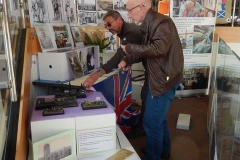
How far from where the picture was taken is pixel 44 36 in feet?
7.47

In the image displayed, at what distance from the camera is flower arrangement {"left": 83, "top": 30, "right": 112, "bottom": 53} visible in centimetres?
287

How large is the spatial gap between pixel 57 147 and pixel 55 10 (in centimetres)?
170

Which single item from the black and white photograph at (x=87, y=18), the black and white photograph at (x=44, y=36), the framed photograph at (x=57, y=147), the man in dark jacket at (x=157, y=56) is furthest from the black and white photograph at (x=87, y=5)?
the framed photograph at (x=57, y=147)

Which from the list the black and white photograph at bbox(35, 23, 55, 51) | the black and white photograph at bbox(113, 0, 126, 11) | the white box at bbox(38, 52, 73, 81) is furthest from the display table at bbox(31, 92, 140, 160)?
the black and white photograph at bbox(113, 0, 126, 11)

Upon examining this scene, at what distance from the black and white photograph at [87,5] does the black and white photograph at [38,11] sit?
0.54m

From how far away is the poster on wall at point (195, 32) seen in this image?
3.71m

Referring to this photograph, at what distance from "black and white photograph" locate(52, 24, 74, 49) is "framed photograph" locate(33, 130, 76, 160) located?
53.5 inches

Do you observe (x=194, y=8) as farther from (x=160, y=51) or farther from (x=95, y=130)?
(x=95, y=130)

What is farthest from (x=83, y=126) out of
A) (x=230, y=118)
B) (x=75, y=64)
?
(x=75, y=64)

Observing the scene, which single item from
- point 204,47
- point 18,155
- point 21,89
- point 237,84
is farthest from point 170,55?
Result: point 204,47

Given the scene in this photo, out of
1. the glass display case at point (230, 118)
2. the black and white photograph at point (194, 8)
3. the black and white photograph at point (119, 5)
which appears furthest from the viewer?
the black and white photograph at point (194, 8)

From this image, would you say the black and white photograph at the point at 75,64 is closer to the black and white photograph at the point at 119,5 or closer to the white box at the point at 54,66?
the white box at the point at 54,66

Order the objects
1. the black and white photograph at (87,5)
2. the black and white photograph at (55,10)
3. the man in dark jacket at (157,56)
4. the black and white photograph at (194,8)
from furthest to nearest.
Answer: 1. the black and white photograph at (194,8)
2. the black and white photograph at (87,5)
3. the black and white photograph at (55,10)
4. the man in dark jacket at (157,56)

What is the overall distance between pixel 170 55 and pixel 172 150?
1148 mm
